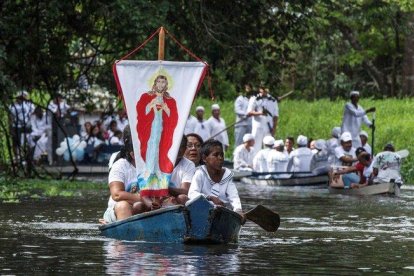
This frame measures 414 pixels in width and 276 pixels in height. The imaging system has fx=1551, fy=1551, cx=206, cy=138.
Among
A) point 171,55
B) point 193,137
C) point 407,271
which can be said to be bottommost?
point 407,271

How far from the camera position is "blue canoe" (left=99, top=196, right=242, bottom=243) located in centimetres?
1602

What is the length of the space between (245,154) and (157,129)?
19.0 m

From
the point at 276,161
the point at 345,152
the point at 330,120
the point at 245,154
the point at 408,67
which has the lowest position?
the point at 276,161

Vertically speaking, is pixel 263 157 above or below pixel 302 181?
above

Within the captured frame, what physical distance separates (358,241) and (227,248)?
2.08m

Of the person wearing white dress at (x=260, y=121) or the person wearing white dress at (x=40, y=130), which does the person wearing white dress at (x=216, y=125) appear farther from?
the person wearing white dress at (x=40, y=130)

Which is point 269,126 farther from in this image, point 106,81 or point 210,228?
point 210,228

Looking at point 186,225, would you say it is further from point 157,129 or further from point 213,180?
point 157,129

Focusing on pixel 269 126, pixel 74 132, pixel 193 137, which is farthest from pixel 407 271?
pixel 74 132

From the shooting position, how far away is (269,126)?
3791cm

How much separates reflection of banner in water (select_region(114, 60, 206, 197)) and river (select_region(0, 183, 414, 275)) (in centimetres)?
118

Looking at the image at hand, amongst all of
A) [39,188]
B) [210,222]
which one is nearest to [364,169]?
[39,188]

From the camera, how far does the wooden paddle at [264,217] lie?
1711 centimetres

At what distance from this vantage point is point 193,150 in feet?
60.8
